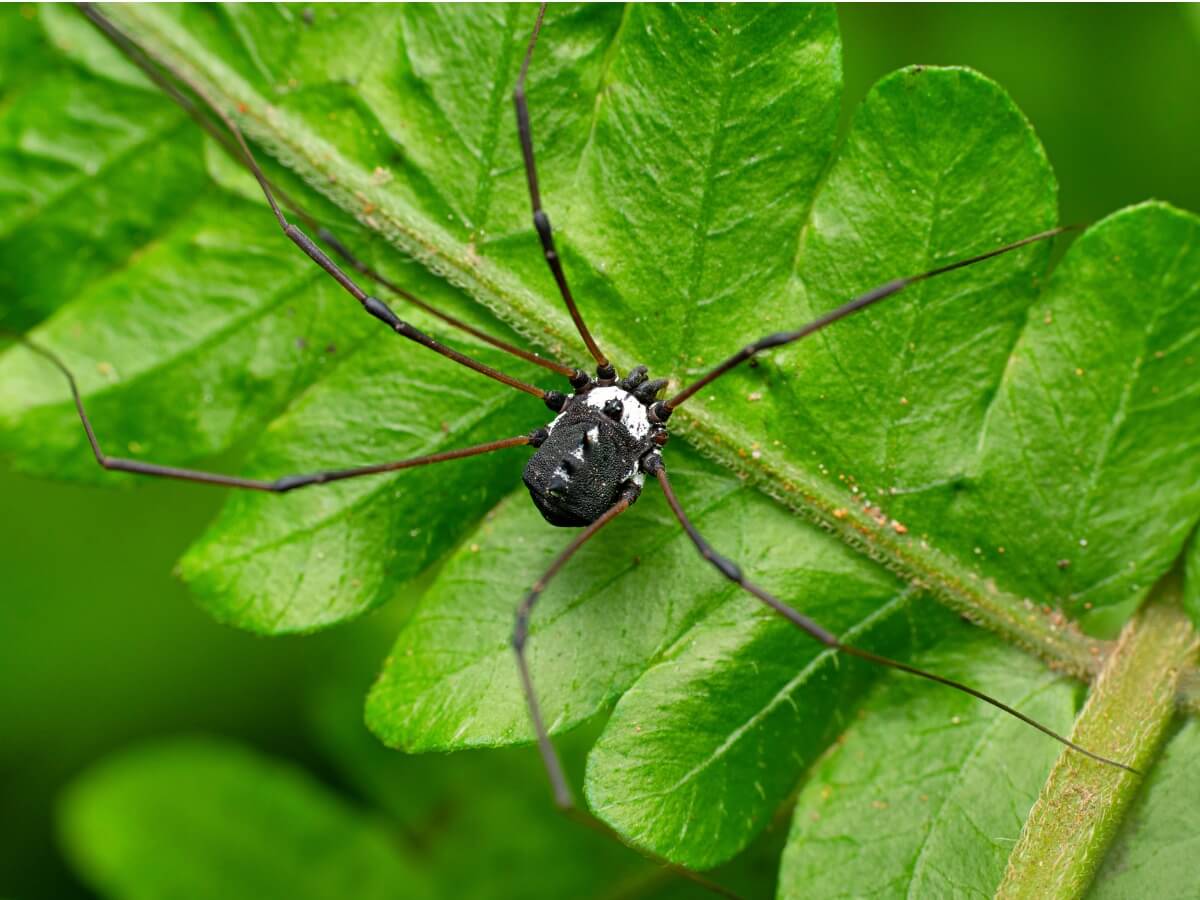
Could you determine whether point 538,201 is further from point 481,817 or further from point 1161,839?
point 481,817

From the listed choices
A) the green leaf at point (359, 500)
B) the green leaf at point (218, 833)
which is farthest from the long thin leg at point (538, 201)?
the green leaf at point (218, 833)

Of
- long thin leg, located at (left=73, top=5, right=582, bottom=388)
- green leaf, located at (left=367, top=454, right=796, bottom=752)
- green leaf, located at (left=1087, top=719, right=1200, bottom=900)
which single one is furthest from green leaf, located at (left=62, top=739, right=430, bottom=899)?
green leaf, located at (left=1087, top=719, right=1200, bottom=900)

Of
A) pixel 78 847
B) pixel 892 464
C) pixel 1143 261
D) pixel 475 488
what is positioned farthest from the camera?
pixel 78 847

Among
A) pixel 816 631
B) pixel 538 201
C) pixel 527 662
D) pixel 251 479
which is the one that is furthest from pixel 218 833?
pixel 538 201

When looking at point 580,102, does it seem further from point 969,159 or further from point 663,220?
point 969,159

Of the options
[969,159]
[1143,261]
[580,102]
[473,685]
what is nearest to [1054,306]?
[1143,261]

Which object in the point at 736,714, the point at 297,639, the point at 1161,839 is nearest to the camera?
the point at 1161,839
